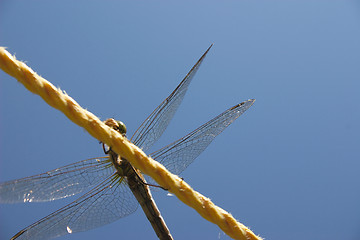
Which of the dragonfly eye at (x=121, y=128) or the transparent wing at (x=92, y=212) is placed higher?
the dragonfly eye at (x=121, y=128)

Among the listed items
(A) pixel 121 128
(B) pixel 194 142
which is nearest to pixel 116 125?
(A) pixel 121 128

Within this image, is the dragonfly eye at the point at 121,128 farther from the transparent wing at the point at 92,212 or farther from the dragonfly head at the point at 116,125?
the transparent wing at the point at 92,212

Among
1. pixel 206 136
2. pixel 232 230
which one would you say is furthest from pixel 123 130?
pixel 232 230

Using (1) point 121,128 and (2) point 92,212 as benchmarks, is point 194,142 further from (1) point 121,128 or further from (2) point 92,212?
(2) point 92,212

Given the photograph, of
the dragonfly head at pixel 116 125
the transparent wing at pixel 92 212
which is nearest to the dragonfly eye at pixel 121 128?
the dragonfly head at pixel 116 125

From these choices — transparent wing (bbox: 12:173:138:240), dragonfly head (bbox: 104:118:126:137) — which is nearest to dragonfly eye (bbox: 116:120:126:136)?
dragonfly head (bbox: 104:118:126:137)

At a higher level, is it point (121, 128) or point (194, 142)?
point (121, 128)

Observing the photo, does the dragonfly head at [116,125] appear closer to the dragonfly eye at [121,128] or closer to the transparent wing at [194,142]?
the dragonfly eye at [121,128]
